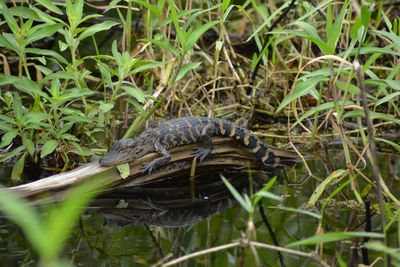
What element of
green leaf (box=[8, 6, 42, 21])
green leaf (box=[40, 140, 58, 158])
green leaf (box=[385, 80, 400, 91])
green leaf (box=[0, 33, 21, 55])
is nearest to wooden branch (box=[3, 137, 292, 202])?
green leaf (box=[40, 140, 58, 158])

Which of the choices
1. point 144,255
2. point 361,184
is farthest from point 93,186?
point 361,184

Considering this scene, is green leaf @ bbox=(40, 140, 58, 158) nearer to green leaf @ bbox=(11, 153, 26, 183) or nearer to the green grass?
the green grass

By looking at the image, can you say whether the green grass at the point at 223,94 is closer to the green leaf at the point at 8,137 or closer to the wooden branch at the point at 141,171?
the green leaf at the point at 8,137

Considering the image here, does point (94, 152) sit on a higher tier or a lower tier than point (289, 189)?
higher

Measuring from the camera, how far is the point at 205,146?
5402 millimetres

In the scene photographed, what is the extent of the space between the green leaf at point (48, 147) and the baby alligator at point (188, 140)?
35 cm

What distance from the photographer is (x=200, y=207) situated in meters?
4.97

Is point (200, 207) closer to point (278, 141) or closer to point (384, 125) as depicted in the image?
point (278, 141)

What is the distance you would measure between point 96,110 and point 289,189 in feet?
4.50

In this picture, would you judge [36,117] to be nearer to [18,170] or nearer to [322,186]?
[18,170]

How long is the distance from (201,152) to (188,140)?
0.15 m

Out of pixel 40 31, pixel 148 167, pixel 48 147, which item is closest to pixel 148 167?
pixel 148 167

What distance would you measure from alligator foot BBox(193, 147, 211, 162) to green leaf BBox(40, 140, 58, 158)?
90 cm

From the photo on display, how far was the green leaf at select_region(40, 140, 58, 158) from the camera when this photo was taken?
497cm
